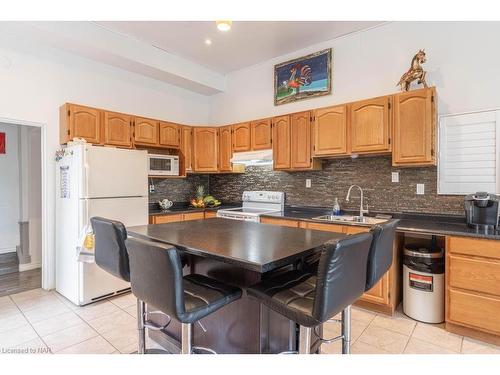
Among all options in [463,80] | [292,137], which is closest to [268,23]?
[292,137]

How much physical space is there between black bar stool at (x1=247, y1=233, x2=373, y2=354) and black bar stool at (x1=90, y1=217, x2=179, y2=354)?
78 centimetres

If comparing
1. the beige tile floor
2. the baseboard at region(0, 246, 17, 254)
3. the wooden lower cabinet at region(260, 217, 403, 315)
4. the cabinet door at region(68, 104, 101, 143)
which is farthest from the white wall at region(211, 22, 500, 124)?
the baseboard at region(0, 246, 17, 254)

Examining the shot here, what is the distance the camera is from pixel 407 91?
283cm

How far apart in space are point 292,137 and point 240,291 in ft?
8.09

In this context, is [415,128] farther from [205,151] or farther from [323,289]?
[205,151]

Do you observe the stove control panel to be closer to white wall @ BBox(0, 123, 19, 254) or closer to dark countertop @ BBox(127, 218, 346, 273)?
dark countertop @ BBox(127, 218, 346, 273)

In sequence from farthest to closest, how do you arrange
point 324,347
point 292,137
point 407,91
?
point 292,137, point 407,91, point 324,347

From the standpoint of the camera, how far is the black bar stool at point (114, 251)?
1.69 metres

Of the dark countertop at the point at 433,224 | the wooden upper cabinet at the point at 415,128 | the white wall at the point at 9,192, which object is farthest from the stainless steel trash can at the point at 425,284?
the white wall at the point at 9,192

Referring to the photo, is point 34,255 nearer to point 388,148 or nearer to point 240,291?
point 240,291

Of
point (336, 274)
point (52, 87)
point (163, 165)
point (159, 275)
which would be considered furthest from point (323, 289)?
point (52, 87)

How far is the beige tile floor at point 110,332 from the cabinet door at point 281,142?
1.87 meters

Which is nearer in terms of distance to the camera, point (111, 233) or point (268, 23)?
point (111, 233)

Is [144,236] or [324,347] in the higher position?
[144,236]
